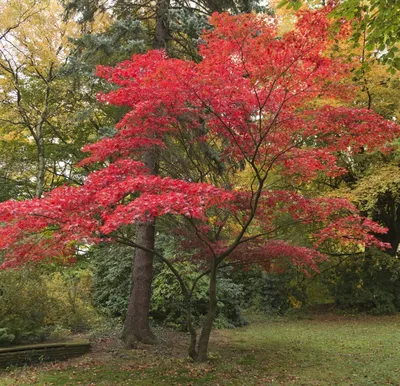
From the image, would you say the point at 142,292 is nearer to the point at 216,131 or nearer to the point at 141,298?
the point at 141,298

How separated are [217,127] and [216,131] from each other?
278 mm

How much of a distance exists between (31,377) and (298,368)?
14.0 feet

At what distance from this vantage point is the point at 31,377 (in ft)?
18.9

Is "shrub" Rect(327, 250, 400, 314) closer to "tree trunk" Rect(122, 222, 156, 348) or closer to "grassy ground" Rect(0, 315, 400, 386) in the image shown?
"grassy ground" Rect(0, 315, 400, 386)

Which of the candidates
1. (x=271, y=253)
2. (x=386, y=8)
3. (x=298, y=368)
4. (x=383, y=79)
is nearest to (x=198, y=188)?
(x=271, y=253)

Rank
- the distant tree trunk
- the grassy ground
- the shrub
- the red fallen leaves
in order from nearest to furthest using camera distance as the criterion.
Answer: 1. the red fallen leaves
2. the grassy ground
3. the distant tree trunk
4. the shrub

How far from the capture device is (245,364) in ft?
21.9

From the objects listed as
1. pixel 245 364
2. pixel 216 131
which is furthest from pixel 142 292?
pixel 216 131

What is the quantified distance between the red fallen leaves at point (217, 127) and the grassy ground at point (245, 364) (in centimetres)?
185

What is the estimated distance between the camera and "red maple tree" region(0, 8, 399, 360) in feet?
16.1

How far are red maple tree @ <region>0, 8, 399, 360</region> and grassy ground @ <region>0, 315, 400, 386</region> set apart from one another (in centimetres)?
76

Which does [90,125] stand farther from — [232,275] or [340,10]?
[340,10]

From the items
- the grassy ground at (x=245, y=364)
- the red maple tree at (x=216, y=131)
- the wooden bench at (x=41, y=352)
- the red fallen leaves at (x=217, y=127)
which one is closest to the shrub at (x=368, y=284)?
the grassy ground at (x=245, y=364)

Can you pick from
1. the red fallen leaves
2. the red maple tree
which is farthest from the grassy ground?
the red fallen leaves
